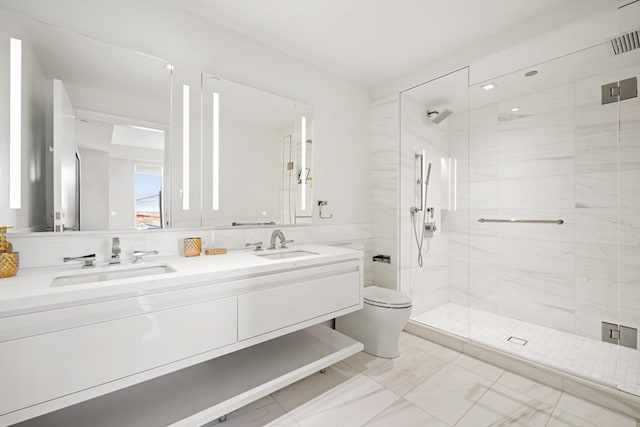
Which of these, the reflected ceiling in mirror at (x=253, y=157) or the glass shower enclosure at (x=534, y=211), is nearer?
the reflected ceiling in mirror at (x=253, y=157)

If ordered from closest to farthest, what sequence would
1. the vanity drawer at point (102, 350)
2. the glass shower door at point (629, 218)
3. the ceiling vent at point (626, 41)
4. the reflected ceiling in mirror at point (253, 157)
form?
the vanity drawer at point (102, 350) < the ceiling vent at point (626, 41) < the glass shower door at point (629, 218) < the reflected ceiling in mirror at point (253, 157)

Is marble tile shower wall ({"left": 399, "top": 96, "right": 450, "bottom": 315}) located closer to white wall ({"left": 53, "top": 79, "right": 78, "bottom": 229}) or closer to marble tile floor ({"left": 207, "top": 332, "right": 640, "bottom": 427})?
marble tile floor ({"left": 207, "top": 332, "right": 640, "bottom": 427})

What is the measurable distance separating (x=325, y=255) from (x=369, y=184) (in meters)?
1.36

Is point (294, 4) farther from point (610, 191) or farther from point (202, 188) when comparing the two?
point (610, 191)

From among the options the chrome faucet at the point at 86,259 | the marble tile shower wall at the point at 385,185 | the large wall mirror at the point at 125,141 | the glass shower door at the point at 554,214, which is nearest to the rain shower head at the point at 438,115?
the glass shower door at the point at 554,214

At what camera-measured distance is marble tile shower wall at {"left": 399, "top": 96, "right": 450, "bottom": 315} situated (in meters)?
2.76

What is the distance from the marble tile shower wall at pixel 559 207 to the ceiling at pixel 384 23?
2.26 ft

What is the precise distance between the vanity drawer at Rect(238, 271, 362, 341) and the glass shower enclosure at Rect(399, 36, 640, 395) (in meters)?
1.06

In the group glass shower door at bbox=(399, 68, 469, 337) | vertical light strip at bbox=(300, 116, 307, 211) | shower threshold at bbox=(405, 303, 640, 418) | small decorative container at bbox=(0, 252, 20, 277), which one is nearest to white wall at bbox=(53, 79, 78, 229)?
small decorative container at bbox=(0, 252, 20, 277)

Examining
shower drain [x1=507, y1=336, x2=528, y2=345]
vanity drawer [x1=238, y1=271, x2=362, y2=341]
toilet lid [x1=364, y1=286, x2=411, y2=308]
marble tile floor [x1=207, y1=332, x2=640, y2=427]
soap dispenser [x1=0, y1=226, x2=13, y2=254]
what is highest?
soap dispenser [x1=0, y1=226, x2=13, y2=254]

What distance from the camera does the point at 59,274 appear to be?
123 centimetres

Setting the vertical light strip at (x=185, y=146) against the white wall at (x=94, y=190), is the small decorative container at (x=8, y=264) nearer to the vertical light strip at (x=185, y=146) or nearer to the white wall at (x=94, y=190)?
the white wall at (x=94, y=190)

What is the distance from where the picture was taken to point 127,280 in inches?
43.1

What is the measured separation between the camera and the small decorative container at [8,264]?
114cm
